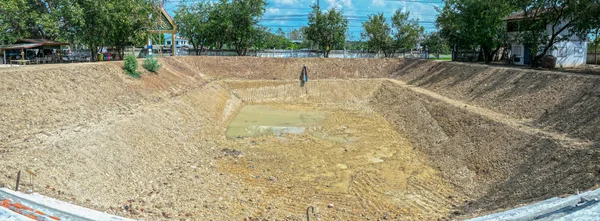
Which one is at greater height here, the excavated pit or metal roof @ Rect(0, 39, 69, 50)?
metal roof @ Rect(0, 39, 69, 50)

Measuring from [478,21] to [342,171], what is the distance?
27.1 meters

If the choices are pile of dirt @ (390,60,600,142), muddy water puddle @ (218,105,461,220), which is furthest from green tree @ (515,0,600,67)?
muddy water puddle @ (218,105,461,220)

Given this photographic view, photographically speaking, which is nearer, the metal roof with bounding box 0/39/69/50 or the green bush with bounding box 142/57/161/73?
the green bush with bounding box 142/57/161/73

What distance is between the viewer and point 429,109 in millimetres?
24203

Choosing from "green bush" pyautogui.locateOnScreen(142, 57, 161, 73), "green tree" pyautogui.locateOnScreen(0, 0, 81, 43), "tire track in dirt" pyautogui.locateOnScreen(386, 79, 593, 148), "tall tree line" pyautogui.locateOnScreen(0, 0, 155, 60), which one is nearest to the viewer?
"tire track in dirt" pyautogui.locateOnScreen(386, 79, 593, 148)

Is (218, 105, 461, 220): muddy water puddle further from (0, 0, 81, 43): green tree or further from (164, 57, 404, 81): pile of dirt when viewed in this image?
(164, 57, 404, 81): pile of dirt

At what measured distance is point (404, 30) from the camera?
51031mm

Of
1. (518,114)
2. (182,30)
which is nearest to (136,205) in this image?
(518,114)

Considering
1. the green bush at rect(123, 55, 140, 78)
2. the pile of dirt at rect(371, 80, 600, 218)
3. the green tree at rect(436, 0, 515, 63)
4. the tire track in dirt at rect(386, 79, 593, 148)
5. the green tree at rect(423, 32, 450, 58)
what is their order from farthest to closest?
1. the green tree at rect(423, 32, 450, 58)
2. the green tree at rect(436, 0, 515, 63)
3. the green bush at rect(123, 55, 140, 78)
4. the tire track in dirt at rect(386, 79, 593, 148)
5. the pile of dirt at rect(371, 80, 600, 218)

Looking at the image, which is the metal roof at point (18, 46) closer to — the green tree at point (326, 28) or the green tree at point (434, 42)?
the green tree at point (326, 28)

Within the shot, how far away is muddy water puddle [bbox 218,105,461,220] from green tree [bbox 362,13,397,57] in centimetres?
2901

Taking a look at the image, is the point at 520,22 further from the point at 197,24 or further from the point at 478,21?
the point at 197,24

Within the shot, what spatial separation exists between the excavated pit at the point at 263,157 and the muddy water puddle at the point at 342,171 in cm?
6

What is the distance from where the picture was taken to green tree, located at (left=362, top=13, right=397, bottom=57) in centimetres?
5153
